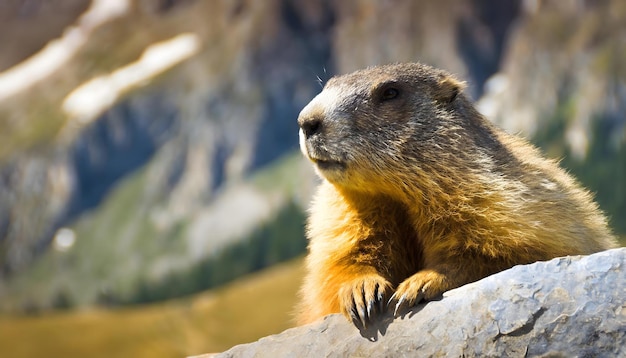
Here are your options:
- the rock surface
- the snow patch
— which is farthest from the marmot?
the snow patch

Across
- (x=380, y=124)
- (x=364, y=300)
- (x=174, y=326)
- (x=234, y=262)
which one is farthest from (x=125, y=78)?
(x=364, y=300)

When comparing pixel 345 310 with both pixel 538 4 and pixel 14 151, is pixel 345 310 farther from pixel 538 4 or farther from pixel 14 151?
pixel 14 151

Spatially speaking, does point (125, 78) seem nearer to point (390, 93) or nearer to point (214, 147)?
point (214, 147)

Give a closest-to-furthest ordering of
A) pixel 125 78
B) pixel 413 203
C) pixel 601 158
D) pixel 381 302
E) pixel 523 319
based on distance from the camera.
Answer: pixel 523 319 → pixel 381 302 → pixel 413 203 → pixel 601 158 → pixel 125 78

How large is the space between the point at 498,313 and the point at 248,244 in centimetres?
12572

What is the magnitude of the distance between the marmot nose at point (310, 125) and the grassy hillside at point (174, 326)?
79.7m

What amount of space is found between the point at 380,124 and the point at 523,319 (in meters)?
1.90

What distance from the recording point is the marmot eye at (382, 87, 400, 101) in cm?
568

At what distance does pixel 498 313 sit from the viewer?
4.43m

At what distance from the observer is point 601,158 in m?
99.2

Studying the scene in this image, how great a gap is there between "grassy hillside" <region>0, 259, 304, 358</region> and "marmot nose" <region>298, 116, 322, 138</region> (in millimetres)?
79721

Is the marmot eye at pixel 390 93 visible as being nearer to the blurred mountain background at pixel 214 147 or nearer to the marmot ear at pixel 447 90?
the marmot ear at pixel 447 90

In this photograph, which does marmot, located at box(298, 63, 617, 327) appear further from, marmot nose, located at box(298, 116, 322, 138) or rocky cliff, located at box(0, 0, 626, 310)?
rocky cliff, located at box(0, 0, 626, 310)

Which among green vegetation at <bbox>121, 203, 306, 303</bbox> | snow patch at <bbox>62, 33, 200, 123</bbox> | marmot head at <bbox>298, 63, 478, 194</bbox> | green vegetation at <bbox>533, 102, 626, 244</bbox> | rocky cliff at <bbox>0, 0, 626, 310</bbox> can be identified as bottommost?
green vegetation at <bbox>533, 102, 626, 244</bbox>
